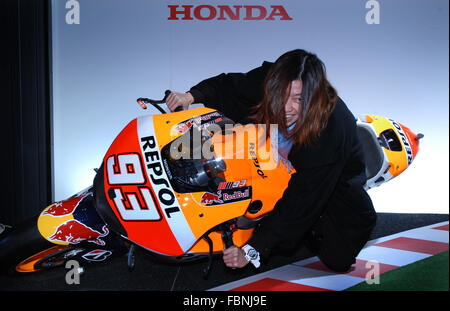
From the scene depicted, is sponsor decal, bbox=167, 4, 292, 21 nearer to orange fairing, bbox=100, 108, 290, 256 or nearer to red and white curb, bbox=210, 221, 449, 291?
orange fairing, bbox=100, 108, 290, 256

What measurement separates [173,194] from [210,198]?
0.44 feet

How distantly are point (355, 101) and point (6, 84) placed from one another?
2353mm

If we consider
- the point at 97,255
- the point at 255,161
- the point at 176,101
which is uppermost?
the point at 176,101

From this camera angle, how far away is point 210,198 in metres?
1.31

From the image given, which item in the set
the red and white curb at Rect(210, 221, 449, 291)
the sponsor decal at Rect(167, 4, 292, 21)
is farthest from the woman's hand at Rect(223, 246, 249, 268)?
the sponsor decal at Rect(167, 4, 292, 21)

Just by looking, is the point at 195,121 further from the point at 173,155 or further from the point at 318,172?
the point at 318,172

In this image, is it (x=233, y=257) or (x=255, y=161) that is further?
(x=255, y=161)

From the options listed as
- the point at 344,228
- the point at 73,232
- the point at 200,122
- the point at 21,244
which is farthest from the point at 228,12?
the point at 21,244

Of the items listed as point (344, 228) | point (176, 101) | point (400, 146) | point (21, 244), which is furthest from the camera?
point (400, 146)

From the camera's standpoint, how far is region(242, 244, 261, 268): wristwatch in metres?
1.36

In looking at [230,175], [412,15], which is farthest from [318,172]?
[412,15]

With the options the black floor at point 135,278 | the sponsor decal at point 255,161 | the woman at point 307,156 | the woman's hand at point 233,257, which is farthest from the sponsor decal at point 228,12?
the woman's hand at point 233,257

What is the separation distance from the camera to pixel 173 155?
1309 millimetres

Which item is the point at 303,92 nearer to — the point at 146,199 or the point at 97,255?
the point at 146,199
